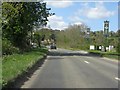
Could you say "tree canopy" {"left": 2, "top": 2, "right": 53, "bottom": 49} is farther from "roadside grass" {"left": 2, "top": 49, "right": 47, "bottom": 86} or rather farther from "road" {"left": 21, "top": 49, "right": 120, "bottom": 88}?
"road" {"left": 21, "top": 49, "right": 120, "bottom": 88}

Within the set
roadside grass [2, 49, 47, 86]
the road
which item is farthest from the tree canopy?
the road

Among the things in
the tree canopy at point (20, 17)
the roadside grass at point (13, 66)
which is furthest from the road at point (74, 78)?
the tree canopy at point (20, 17)

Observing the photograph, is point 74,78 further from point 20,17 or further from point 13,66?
point 20,17

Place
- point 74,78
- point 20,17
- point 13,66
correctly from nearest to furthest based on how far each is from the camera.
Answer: point 74,78 → point 13,66 → point 20,17

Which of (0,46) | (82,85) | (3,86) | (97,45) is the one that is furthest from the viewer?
(97,45)

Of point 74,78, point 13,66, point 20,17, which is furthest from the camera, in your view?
point 20,17

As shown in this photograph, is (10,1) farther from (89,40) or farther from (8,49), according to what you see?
(89,40)

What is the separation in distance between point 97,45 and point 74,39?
19217 millimetres

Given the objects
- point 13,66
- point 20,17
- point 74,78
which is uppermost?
point 20,17

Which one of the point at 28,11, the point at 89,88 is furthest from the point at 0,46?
the point at 89,88

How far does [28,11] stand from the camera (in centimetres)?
4562

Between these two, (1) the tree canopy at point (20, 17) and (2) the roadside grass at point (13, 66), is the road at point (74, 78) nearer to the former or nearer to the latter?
(2) the roadside grass at point (13, 66)

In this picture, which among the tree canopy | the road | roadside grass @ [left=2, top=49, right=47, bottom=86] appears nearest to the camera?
roadside grass @ [left=2, top=49, right=47, bottom=86]

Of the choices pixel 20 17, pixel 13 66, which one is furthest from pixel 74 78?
pixel 20 17
